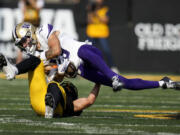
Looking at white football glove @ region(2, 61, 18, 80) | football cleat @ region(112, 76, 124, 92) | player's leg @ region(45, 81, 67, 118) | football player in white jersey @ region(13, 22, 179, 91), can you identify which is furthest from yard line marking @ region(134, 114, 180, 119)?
white football glove @ region(2, 61, 18, 80)

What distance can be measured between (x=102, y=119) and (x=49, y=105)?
581 mm

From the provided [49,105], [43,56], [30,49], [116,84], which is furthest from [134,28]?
[49,105]

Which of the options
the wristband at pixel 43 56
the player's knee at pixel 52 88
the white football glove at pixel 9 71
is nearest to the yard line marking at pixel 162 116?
the player's knee at pixel 52 88

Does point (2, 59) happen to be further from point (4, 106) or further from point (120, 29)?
point (120, 29)

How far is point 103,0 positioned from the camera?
1488 centimetres

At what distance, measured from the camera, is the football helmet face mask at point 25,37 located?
240 inches

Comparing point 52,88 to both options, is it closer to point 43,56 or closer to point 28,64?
point 28,64

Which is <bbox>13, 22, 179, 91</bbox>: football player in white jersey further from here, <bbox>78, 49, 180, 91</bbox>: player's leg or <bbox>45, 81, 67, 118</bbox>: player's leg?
<bbox>45, 81, 67, 118</bbox>: player's leg

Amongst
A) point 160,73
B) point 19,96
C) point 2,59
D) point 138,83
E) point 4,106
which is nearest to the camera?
point 2,59

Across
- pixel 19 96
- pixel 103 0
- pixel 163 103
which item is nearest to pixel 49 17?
pixel 103 0

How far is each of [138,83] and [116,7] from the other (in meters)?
9.11

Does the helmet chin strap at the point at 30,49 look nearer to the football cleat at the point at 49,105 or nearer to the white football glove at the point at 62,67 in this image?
the white football glove at the point at 62,67

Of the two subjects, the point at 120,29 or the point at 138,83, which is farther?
the point at 120,29

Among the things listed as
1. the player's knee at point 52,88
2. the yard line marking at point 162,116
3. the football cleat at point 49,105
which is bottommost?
the yard line marking at point 162,116
